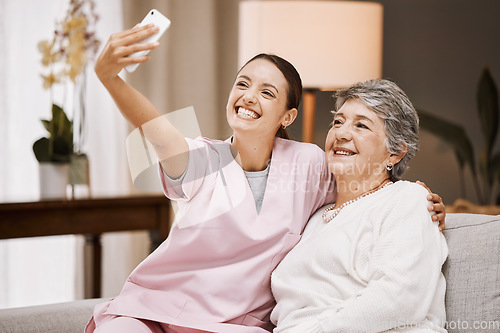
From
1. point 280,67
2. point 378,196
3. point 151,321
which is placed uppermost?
point 280,67

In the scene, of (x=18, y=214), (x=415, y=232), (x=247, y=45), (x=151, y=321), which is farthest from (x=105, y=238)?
(x=415, y=232)

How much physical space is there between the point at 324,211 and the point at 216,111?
177cm

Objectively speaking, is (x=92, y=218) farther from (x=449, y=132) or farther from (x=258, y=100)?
(x=449, y=132)

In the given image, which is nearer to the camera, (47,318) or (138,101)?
(138,101)

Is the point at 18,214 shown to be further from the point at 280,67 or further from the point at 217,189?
the point at 280,67

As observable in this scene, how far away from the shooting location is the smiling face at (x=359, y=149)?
143 cm

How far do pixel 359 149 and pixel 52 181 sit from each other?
129 centimetres

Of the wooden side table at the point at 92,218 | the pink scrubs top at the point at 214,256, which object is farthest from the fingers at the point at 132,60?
the wooden side table at the point at 92,218

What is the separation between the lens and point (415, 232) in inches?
49.8

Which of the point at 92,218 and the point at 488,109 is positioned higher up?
the point at 488,109

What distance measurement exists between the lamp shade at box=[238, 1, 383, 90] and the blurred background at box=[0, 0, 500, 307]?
35 mm

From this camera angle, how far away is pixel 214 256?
1.39 meters

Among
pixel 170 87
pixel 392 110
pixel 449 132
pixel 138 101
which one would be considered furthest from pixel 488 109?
pixel 138 101

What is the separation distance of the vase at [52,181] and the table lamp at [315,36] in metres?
0.89
